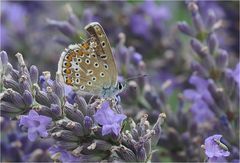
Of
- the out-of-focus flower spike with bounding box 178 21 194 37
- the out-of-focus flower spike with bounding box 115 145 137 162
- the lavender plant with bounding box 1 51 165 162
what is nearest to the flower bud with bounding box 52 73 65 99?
the lavender plant with bounding box 1 51 165 162

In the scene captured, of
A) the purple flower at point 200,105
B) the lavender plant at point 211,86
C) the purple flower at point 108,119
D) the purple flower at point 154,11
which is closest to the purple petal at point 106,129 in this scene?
the purple flower at point 108,119

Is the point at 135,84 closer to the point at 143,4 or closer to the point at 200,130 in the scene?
the point at 200,130

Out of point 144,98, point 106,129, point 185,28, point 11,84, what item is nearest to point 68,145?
point 106,129

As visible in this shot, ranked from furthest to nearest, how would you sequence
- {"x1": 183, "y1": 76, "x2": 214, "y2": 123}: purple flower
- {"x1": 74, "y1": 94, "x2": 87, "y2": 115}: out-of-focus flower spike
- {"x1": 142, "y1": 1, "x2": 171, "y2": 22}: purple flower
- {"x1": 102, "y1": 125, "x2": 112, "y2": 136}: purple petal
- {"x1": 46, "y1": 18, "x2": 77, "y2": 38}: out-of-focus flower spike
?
{"x1": 142, "y1": 1, "x2": 171, "y2": 22}: purple flower
{"x1": 46, "y1": 18, "x2": 77, "y2": 38}: out-of-focus flower spike
{"x1": 183, "y1": 76, "x2": 214, "y2": 123}: purple flower
{"x1": 74, "y1": 94, "x2": 87, "y2": 115}: out-of-focus flower spike
{"x1": 102, "y1": 125, "x2": 112, "y2": 136}: purple petal

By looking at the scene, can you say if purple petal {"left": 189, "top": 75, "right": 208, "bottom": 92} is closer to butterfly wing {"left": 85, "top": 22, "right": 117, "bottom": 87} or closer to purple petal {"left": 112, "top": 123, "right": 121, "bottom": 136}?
butterfly wing {"left": 85, "top": 22, "right": 117, "bottom": 87}

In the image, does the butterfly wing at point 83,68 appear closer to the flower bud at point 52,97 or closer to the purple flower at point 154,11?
the flower bud at point 52,97

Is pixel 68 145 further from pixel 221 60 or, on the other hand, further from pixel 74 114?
pixel 221 60
